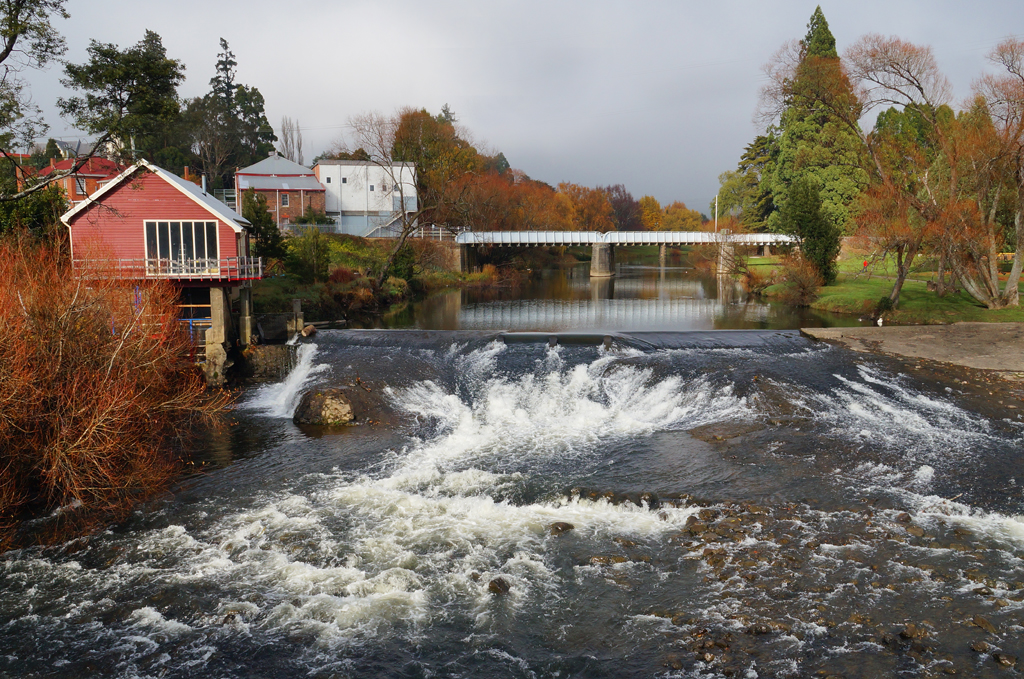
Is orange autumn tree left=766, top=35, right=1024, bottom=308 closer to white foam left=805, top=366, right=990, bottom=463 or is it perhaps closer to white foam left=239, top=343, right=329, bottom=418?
white foam left=805, top=366, right=990, bottom=463

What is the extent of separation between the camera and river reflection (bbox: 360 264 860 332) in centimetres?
3172

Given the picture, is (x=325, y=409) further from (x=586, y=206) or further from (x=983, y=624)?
(x=586, y=206)

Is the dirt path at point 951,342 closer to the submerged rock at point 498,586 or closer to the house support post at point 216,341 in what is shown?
the submerged rock at point 498,586

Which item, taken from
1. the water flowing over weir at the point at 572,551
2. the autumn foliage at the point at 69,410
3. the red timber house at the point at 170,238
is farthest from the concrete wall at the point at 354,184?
the autumn foliage at the point at 69,410

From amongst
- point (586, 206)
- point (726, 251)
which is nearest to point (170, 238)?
point (726, 251)

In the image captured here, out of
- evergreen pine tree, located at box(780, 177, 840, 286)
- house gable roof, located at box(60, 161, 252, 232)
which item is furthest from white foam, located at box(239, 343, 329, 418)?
evergreen pine tree, located at box(780, 177, 840, 286)

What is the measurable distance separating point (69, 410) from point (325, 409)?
6.81 m

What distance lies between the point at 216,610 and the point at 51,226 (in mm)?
20343

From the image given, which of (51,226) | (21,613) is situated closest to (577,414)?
(21,613)

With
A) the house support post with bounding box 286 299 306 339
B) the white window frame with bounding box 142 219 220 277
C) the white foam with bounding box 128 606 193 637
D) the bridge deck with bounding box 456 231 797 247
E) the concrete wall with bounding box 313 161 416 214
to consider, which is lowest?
the white foam with bounding box 128 606 193 637

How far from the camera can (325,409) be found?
60.7 ft

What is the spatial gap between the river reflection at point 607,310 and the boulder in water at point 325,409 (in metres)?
12.3

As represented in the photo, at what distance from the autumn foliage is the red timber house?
29.5 ft

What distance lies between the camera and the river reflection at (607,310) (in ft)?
104
